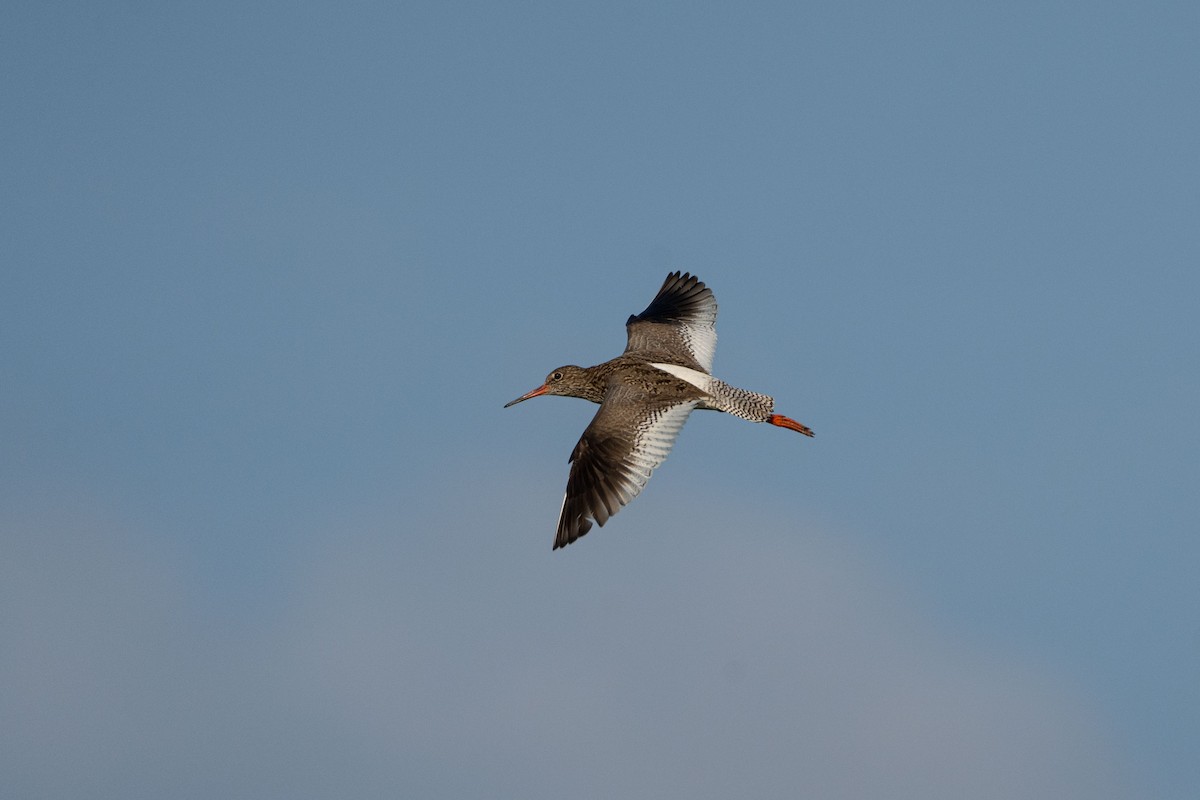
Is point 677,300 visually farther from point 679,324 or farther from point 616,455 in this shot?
point 616,455

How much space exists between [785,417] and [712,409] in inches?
63.2

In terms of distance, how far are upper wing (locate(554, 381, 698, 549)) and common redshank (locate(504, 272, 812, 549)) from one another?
15mm

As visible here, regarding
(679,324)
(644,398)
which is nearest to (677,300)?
(679,324)

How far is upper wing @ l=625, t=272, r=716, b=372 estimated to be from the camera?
2633cm

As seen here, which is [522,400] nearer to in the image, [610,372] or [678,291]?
[610,372]

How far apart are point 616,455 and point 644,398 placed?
179 cm

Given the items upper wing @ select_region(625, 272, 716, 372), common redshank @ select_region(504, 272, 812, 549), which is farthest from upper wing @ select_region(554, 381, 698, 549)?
upper wing @ select_region(625, 272, 716, 372)

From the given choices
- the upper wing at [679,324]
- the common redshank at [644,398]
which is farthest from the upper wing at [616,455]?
the upper wing at [679,324]

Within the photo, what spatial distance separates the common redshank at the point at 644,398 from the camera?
67.9ft

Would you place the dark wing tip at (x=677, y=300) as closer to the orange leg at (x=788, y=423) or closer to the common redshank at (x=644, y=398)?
the common redshank at (x=644, y=398)

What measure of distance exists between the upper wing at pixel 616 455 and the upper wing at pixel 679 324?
3292 mm

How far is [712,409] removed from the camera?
23.6 m

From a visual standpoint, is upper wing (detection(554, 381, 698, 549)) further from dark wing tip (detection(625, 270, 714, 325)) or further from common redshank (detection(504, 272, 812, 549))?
dark wing tip (detection(625, 270, 714, 325))

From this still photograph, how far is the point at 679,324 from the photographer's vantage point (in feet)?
89.6
